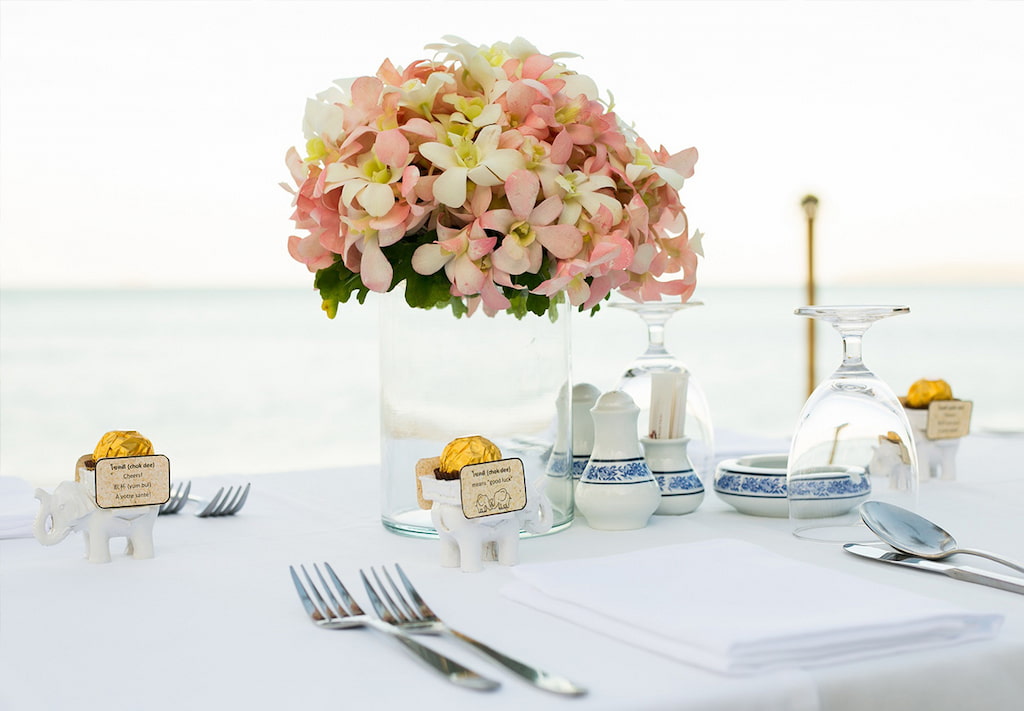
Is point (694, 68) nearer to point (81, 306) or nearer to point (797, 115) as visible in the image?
point (797, 115)

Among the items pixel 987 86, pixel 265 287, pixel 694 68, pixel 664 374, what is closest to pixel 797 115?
pixel 694 68

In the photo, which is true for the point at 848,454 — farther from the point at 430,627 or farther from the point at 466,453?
the point at 430,627

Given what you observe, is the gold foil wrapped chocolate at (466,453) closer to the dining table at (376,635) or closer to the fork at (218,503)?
the dining table at (376,635)

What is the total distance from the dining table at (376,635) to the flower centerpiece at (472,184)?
25 cm

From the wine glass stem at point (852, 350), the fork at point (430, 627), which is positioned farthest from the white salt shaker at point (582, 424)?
the fork at point (430, 627)

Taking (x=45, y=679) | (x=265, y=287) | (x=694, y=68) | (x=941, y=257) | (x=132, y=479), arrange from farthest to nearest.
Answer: (x=265, y=287)
(x=941, y=257)
(x=694, y=68)
(x=132, y=479)
(x=45, y=679)

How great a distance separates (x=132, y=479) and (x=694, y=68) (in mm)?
10182

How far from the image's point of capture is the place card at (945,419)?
130 cm

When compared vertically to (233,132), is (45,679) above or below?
below

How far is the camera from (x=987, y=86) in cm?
1177

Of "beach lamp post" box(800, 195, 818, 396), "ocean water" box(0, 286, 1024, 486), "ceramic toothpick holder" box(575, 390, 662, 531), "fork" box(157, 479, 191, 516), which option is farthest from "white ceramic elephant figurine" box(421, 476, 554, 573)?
"ocean water" box(0, 286, 1024, 486)

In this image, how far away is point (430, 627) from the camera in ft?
2.20

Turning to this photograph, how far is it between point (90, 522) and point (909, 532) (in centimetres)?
72

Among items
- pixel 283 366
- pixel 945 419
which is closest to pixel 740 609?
pixel 945 419
